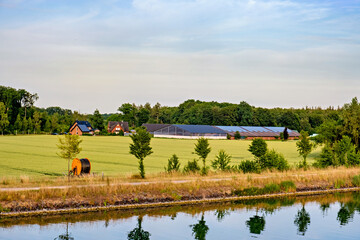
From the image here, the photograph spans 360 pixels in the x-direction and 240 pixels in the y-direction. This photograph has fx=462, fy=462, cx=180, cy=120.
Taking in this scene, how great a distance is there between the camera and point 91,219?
86.1 feet

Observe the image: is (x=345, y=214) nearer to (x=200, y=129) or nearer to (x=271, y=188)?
(x=271, y=188)

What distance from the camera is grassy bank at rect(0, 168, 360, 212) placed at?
1056 inches

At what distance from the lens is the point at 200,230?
2598 centimetres

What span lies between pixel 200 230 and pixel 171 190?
6.26m

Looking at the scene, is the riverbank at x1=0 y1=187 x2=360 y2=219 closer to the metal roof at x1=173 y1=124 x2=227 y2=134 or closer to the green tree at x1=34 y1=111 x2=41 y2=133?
the metal roof at x1=173 y1=124 x2=227 y2=134

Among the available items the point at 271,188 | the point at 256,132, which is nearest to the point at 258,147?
the point at 271,188

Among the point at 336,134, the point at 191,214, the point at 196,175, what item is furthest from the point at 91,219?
the point at 336,134

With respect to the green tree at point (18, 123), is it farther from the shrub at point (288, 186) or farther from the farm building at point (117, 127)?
the shrub at point (288, 186)

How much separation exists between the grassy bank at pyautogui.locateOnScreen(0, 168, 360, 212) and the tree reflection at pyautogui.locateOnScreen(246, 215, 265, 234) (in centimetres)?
492

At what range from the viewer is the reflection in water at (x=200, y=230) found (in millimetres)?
24766

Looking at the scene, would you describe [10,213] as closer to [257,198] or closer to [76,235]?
[76,235]

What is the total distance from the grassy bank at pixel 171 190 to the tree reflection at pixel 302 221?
4.79 metres

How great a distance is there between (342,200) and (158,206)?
15.3 metres

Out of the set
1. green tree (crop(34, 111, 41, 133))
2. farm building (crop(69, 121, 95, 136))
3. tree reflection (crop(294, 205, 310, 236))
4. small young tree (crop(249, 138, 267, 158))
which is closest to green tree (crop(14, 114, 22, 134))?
green tree (crop(34, 111, 41, 133))
